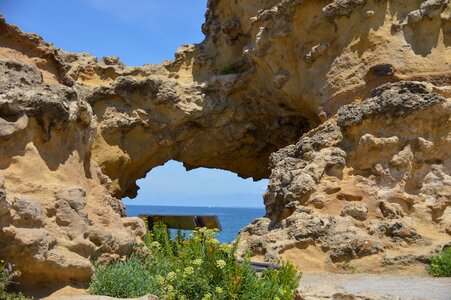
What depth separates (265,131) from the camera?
70.0 feet

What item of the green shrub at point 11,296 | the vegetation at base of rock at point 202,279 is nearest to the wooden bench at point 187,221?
the vegetation at base of rock at point 202,279

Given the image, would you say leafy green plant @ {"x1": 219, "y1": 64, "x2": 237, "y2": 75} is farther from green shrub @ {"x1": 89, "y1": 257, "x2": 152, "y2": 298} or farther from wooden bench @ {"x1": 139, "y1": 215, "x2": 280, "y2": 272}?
green shrub @ {"x1": 89, "y1": 257, "x2": 152, "y2": 298}

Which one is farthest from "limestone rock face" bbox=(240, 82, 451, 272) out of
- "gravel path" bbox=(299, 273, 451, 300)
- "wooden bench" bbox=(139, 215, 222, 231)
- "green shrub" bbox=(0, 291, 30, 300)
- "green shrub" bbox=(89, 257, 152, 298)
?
"green shrub" bbox=(0, 291, 30, 300)

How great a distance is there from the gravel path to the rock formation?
919mm

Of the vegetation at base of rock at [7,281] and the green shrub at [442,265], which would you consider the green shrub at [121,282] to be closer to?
the vegetation at base of rock at [7,281]

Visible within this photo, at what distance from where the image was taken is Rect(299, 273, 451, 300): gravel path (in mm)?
8586

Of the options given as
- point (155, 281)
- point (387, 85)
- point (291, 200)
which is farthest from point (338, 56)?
point (155, 281)

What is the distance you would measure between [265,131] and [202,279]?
48.8ft

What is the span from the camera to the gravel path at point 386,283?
859 centimetres

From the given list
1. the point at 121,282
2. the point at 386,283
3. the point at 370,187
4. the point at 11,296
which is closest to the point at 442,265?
the point at 386,283

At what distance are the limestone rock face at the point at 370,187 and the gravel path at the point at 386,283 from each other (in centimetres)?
114

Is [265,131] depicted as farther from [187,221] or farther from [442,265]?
[442,265]

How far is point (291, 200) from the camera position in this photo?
45.4 feet

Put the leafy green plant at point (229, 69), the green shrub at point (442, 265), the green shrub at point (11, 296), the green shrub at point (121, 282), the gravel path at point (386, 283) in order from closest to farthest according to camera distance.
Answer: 1. the green shrub at point (11, 296)
2. the green shrub at point (121, 282)
3. the gravel path at point (386, 283)
4. the green shrub at point (442, 265)
5. the leafy green plant at point (229, 69)
